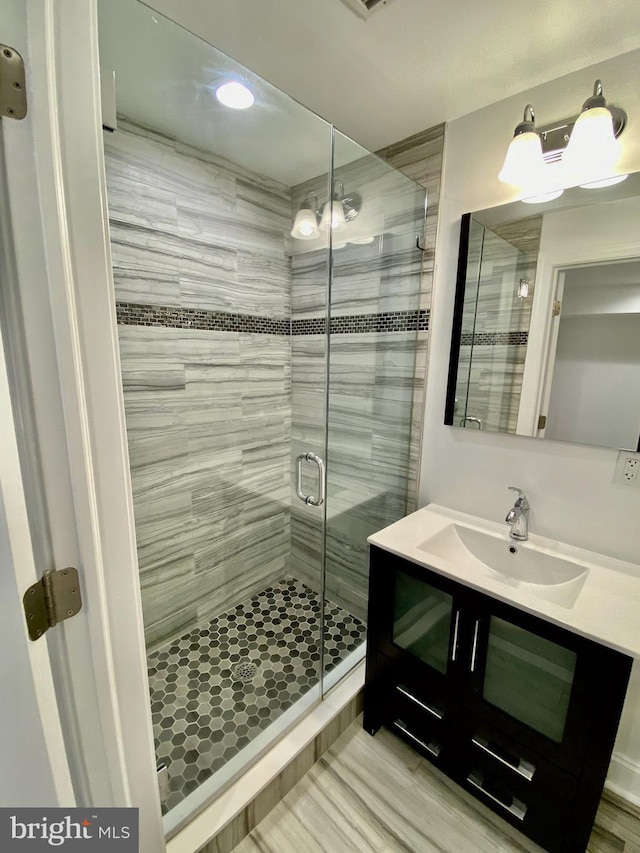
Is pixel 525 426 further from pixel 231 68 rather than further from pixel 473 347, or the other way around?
pixel 231 68

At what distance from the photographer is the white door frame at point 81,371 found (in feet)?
1.75

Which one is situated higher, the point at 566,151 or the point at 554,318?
the point at 566,151

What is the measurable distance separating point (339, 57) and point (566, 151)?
0.84 m

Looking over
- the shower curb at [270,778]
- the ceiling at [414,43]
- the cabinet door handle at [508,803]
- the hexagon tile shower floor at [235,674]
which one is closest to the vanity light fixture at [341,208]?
the ceiling at [414,43]

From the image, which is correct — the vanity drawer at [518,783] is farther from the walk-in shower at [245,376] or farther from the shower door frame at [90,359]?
the shower door frame at [90,359]

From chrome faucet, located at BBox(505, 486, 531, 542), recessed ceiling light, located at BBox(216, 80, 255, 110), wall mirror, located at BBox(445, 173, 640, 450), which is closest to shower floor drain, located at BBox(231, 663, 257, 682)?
chrome faucet, located at BBox(505, 486, 531, 542)

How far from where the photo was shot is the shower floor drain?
1.79 m

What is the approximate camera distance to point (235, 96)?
148 centimetres

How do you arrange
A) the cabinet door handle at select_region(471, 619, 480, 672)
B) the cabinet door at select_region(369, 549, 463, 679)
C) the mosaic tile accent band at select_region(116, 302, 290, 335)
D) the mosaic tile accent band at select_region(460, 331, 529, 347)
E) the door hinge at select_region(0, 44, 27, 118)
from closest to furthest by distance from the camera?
the door hinge at select_region(0, 44, 27, 118), the cabinet door handle at select_region(471, 619, 480, 672), the cabinet door at select_region(369, 549, 463, 679), the mosaic tile accent band at select_region(460, 331, 529, 347), the mosaic tile accent band at select_region(116, 302, 290, 335)

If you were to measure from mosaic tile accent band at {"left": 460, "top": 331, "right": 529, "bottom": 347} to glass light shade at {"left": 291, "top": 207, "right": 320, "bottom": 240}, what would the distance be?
99cm

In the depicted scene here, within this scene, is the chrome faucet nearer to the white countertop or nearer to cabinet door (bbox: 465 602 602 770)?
the white countertop

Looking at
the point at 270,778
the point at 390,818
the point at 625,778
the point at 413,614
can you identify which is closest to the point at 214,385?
the point at 413,614

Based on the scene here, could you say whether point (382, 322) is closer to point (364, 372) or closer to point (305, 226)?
point (364, 372)

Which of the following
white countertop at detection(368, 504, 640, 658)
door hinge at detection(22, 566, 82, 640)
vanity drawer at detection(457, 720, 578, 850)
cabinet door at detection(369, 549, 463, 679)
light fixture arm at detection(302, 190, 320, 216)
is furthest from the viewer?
light fixture arm at detection(302, 190, 320, 216)
